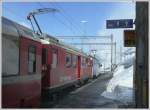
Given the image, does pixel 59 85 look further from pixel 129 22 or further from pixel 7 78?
pixel 7 78

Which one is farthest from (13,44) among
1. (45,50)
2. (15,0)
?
(45,50)

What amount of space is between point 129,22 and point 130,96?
17.3 feet

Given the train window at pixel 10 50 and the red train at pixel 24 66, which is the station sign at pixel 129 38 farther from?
the train window at pixel 10 50

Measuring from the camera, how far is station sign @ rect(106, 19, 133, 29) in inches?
566

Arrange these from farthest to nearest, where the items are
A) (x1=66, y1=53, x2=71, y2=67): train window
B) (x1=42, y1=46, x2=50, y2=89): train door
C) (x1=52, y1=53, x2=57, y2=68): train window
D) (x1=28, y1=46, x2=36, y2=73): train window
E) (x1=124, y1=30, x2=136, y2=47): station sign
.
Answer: (x1=66, y1=53, x2=71, y2=67): train window, (x1=52, y1=53, x2=57, y2=68): train window, (x1=42, y1=46, x2=50, y2=89): train door, (x1=124, y1=30, x2=136, y2=47): station sign, (x1=28, y1=46, x2=36, y2=73): train window

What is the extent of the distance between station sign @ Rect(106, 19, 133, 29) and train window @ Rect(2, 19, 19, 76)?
179 inches

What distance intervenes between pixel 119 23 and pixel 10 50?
18.0ft

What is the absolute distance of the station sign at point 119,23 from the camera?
47.2 ft

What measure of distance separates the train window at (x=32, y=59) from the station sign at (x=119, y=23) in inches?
129

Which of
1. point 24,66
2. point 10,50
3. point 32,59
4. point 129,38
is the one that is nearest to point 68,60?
point 129,38

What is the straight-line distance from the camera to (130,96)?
18.9 metres

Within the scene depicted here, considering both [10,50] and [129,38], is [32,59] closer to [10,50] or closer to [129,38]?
[10,50]

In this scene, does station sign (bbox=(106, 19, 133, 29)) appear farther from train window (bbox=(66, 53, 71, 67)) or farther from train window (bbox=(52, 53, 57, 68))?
train window (bbox=(66, 53, 71, 67))

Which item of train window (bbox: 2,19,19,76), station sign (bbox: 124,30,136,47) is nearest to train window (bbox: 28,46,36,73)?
train window (bbox: 2,19,19,76)
